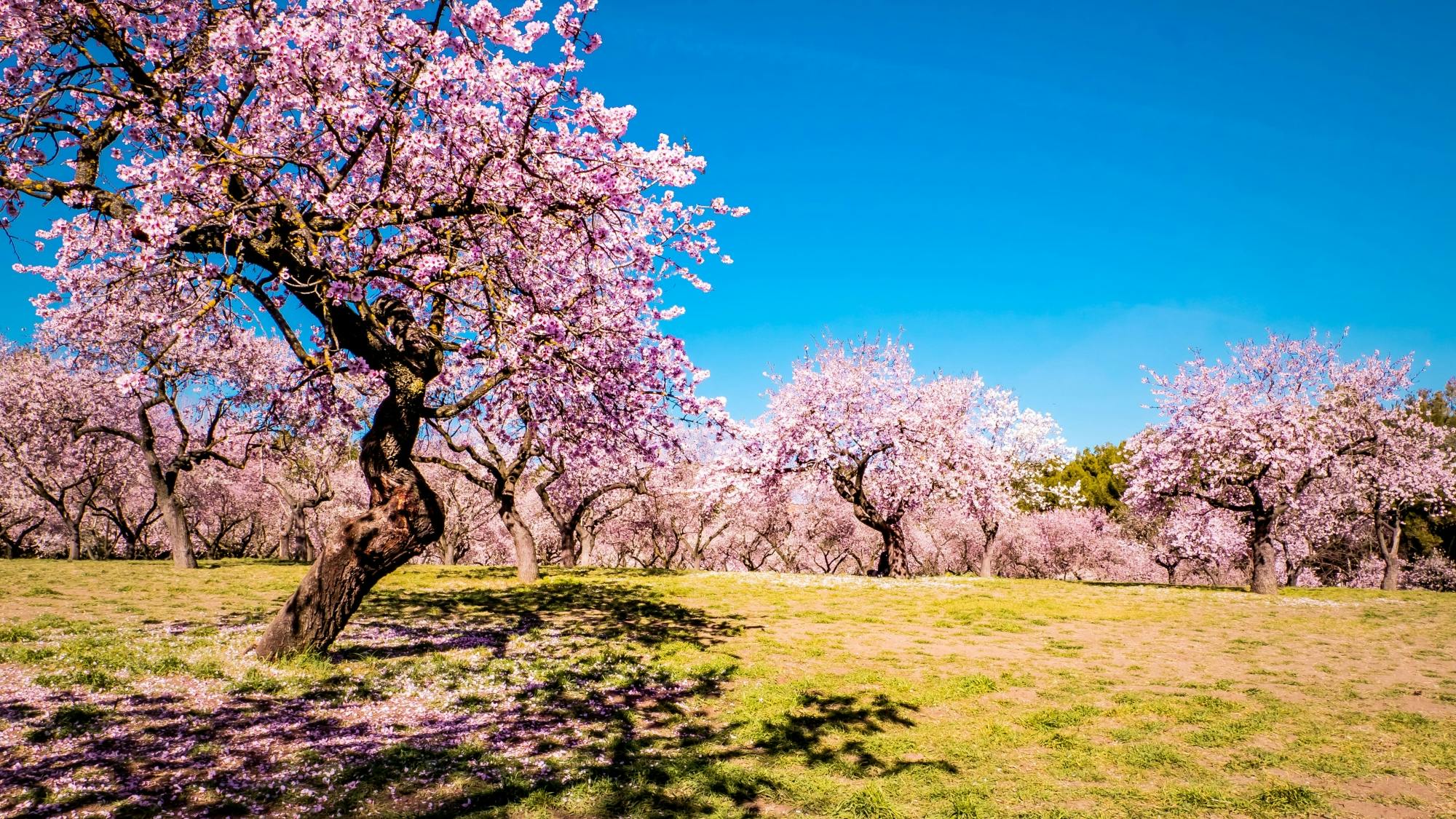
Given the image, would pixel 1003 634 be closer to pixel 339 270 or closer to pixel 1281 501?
Result: pixel 339 270

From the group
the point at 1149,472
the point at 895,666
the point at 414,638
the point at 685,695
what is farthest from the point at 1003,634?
the point at 1149,472

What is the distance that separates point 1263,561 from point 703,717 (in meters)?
27.5

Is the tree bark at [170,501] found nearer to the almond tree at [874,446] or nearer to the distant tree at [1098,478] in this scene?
the almond tree at [874,446]

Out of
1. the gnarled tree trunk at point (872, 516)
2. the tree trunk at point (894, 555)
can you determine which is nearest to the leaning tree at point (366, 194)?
the gnarled tree trunk at point (872, 516)

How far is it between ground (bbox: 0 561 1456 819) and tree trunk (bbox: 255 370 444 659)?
0.82m

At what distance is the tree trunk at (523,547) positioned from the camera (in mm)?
24234

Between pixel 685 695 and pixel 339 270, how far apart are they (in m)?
8.15

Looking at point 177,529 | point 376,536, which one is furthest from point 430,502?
point 177,529

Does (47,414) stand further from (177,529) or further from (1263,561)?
(1263,561)

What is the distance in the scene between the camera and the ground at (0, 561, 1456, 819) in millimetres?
6457

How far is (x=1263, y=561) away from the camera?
26.0m

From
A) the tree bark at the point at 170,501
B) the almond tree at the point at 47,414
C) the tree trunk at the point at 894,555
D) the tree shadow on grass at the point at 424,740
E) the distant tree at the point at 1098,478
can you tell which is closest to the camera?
the tree shadow on grass at the point at 424,740

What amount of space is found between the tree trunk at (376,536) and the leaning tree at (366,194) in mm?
33

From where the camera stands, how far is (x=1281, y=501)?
25891 mm
